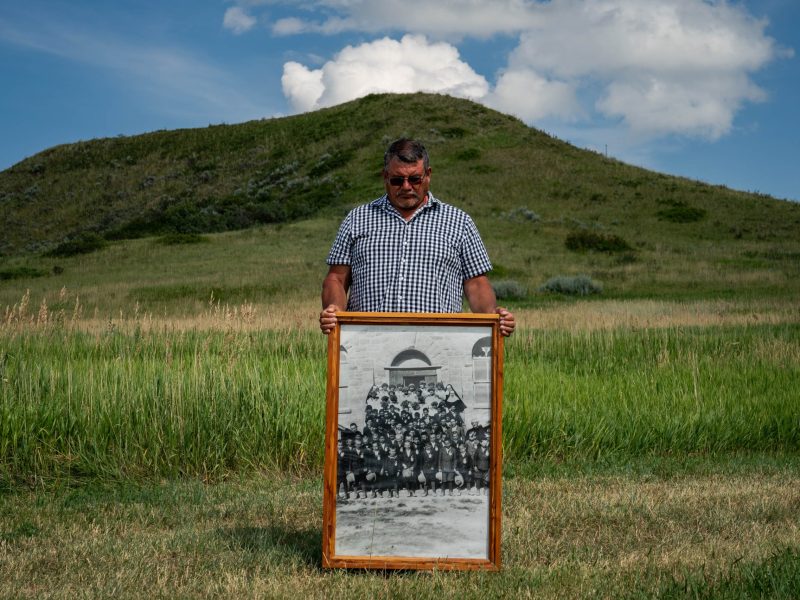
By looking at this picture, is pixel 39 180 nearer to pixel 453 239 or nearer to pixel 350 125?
pixel 350 125

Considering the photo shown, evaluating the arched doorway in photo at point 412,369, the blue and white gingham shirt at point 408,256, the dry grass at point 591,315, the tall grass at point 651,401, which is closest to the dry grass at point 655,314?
the dry grass at point 591,315

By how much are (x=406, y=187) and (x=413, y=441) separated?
4.92ft

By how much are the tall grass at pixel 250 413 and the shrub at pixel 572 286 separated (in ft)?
60.2

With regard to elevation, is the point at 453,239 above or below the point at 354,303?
above

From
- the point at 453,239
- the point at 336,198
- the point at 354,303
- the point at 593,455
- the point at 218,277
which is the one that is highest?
the point at 336,198

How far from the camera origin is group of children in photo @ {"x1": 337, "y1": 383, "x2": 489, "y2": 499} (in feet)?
16.3

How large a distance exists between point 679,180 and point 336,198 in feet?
77.2

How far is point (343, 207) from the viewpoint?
5256cm

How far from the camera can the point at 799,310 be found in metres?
22.3

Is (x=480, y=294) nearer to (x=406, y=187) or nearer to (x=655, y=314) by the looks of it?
(x=406, y=187)

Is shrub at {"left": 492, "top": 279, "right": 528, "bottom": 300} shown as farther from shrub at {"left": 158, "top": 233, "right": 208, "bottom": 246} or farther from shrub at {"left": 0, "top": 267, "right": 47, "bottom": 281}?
shrub at {"left": 0, "top": 267, "right": 47, "bottom": 281}

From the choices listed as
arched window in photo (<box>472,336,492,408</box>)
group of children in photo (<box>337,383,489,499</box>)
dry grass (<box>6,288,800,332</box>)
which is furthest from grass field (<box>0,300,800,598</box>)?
dry grass (<box>6,288,800,332</box>)

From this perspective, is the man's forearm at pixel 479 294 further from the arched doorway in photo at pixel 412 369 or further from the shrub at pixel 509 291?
the shrub at pixel 509 291

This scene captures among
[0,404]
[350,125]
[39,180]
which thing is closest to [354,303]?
[0,404]
